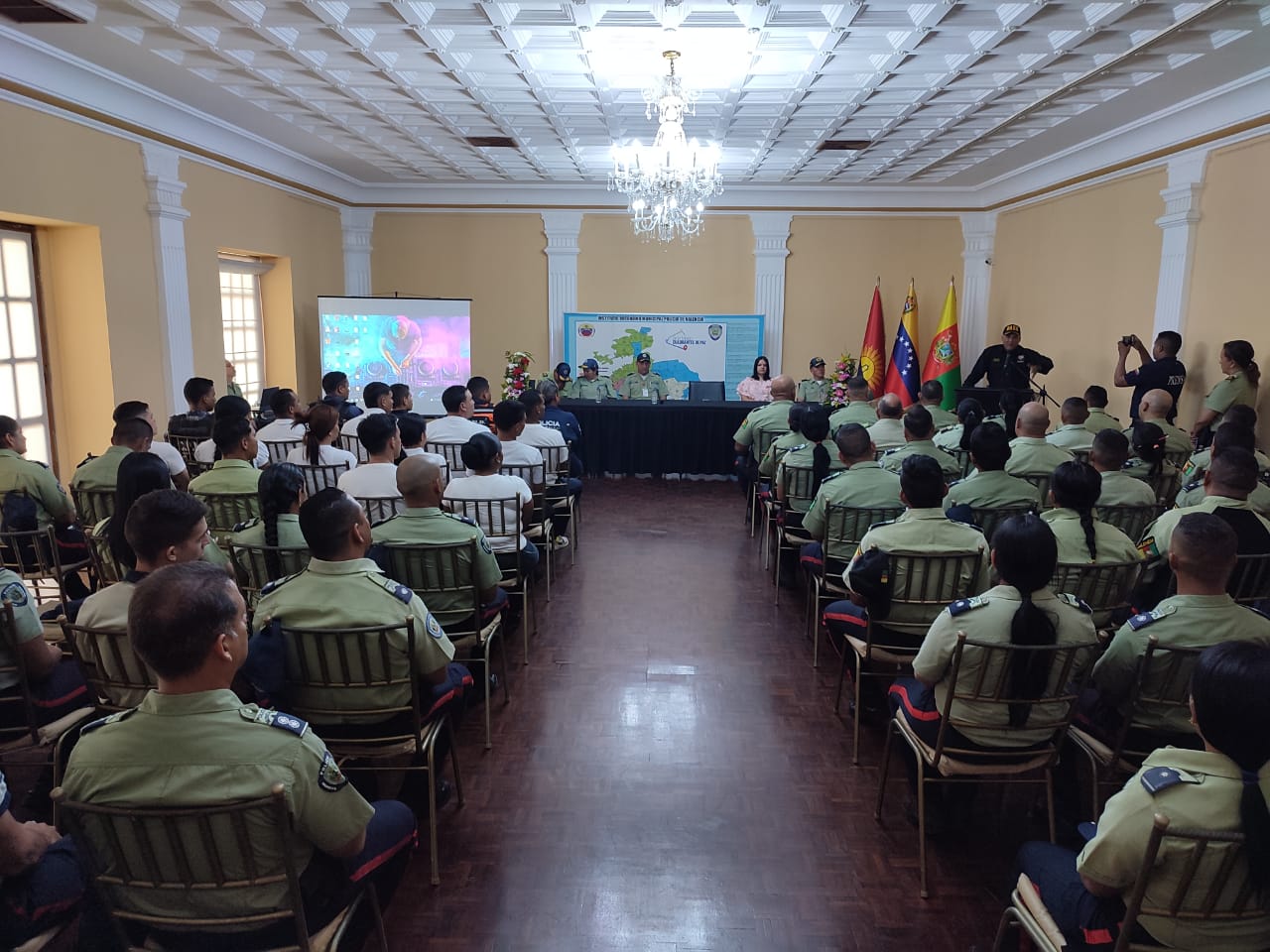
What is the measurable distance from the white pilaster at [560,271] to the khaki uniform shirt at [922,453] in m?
6.99

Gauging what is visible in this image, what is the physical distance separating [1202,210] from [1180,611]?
5.97 m

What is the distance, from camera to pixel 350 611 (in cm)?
238

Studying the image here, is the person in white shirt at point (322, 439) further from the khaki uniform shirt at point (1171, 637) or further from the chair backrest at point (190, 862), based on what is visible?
the khaki uniform shirt at point (1171, 637)

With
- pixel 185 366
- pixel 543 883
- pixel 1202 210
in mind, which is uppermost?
pixel 1202 210

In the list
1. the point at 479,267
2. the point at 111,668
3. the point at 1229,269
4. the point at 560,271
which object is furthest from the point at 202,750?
the point at 479,267

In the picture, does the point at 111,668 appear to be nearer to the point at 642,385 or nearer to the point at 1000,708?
the point at 1000,708

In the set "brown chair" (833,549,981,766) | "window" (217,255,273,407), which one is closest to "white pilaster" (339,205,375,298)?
"window" (217,255,273,407)

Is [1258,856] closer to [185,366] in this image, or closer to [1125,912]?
[1125,912]

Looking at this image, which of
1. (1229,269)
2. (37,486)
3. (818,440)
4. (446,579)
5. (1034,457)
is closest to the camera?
(446,579)

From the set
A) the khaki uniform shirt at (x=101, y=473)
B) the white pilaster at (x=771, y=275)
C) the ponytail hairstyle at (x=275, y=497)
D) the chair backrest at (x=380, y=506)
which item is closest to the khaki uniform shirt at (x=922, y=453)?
the chair backrest at (x=380, y=506)

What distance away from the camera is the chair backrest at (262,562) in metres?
3.12

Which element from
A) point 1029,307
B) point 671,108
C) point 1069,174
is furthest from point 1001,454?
point 1029,307

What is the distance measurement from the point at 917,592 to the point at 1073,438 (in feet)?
9.69

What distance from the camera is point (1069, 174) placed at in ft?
28.4
